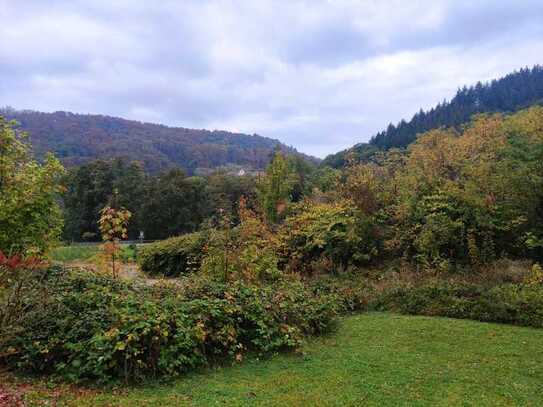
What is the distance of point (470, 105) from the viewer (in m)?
80.6

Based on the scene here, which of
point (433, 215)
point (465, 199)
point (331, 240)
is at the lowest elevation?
point (331, 240)

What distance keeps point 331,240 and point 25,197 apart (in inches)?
338

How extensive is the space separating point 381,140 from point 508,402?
6748cm

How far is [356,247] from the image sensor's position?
13.0 m

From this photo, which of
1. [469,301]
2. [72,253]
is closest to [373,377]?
[469,301]

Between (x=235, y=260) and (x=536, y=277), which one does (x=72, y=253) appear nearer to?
Result: (x=235, y=260)

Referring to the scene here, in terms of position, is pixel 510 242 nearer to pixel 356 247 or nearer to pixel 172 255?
pixel 356 247

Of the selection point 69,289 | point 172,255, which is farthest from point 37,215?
point 172,255

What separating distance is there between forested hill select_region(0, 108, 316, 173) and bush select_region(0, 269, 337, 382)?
199ft

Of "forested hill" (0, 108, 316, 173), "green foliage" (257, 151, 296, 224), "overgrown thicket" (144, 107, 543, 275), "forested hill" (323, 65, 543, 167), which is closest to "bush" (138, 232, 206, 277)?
"overgrown thicket" (144, 107, 543, 275)

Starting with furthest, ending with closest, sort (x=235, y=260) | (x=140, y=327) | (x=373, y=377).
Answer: (x=235, y=260) → (x=373, y=377) → (x=140, y=327)

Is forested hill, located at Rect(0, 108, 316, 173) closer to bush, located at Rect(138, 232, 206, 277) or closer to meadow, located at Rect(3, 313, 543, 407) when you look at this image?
bush, located at Rect(138, 232, 206, 277)

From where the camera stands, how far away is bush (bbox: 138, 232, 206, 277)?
49.9 ft

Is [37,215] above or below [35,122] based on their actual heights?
below
